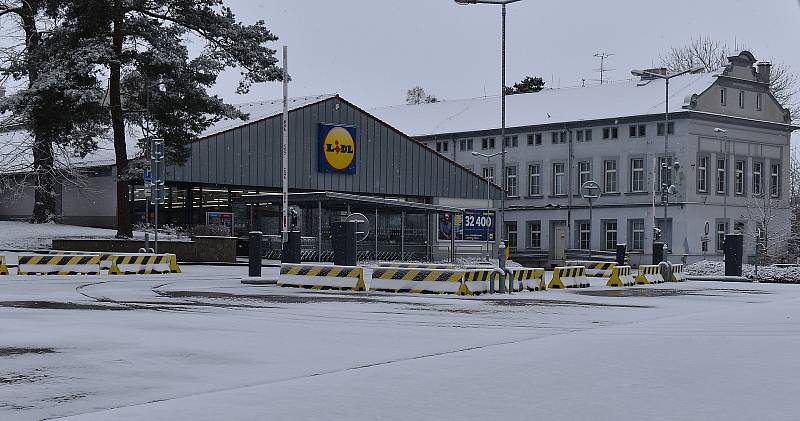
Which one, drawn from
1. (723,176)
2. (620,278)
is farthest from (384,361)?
(723,176)

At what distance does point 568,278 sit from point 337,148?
3280 cm

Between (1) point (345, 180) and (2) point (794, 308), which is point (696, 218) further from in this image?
(2) point (794, 308)

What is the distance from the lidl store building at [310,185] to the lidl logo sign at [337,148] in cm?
6

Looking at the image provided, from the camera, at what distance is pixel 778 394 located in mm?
9586

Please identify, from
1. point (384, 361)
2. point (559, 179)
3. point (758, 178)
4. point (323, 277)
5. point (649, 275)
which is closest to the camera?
point (384, 361)

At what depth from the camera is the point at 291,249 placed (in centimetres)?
3612

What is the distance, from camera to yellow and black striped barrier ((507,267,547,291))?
29703mm

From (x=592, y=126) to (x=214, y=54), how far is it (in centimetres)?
3828

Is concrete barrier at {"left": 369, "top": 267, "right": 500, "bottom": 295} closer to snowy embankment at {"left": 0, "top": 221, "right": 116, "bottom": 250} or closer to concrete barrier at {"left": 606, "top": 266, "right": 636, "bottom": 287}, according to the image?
concrete barrier at {"left": 606, "top": 266, "right": 636, "bottom": 287}

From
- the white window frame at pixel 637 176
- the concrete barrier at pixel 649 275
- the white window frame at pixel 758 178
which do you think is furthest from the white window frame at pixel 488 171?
the concrete barrier at pixel 649 275

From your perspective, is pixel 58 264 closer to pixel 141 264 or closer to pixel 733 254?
pixel 141 264

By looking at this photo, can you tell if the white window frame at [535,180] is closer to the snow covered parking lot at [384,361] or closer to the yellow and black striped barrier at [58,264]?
the yellow and black striped barrier at [58,264]

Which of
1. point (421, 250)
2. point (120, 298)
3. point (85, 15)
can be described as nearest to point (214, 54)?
point (85, 15)

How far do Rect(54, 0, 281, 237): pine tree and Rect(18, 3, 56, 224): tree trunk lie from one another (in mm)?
3723
